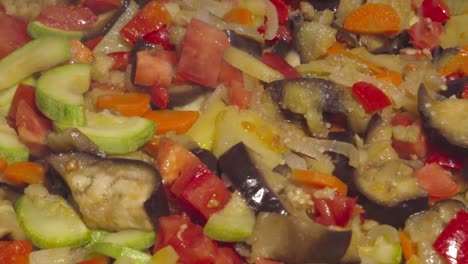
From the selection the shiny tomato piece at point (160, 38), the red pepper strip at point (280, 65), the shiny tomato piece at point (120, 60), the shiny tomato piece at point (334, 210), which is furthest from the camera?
the shiny tomato piece at point (160, 38)

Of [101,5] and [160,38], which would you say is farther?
[101,5]

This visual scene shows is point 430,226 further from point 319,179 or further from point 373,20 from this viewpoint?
point 373,20

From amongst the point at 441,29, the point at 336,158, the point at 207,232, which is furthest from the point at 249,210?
the point at 441,29

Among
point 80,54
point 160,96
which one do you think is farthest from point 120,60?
point 160,96

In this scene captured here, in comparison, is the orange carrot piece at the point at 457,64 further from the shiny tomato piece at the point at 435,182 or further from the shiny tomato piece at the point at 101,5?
the shiny tomato piece at the point at 101,5

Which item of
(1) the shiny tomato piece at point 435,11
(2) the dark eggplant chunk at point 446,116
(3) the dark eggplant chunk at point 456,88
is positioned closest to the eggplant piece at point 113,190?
(2) the dark eggplant chunk at point 446,116

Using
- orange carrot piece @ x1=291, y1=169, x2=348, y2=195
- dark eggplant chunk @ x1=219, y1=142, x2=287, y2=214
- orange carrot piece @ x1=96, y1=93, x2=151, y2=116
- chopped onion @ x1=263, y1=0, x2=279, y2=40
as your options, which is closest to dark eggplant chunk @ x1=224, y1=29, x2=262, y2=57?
chopped onion @ x1=263, y1=0, x2=279, y2=40

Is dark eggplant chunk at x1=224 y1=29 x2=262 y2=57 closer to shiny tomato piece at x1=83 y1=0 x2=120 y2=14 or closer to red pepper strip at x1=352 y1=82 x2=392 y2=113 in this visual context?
red pepper strip at x1=352 y1=82 x2=392 y2=113
